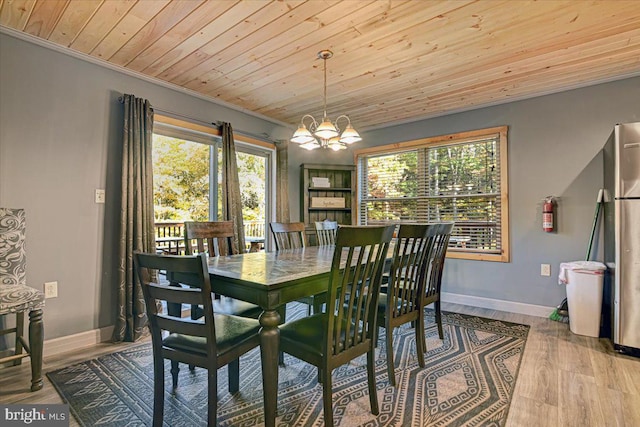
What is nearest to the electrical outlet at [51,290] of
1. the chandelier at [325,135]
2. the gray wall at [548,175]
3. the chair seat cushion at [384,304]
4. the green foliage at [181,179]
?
the green foliage at [181,179]

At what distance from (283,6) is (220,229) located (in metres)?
1.65

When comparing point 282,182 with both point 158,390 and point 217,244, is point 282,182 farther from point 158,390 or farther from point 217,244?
point 158,390

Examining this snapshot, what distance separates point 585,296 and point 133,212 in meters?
4.08

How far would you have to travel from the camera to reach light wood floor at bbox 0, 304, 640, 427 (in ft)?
5.53

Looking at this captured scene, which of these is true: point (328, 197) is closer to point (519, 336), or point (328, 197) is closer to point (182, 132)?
point (182, 132)

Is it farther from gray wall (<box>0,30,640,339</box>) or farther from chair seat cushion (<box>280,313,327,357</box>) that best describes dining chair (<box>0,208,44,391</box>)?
Answer: chair seat cushion (<box>280,313,327,357</box>)

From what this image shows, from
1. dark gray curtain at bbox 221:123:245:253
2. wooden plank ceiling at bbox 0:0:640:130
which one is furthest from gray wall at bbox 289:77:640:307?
dark gray curtain at bbox 221:123:245:253

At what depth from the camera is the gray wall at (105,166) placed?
7.77 feet

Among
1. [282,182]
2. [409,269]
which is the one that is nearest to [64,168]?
[282,182]

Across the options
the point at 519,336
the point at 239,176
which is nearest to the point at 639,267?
the point at 519,336

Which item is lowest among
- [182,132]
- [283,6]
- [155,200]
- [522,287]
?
[522,287]

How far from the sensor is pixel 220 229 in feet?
8.45

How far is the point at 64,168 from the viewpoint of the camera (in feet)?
8.32

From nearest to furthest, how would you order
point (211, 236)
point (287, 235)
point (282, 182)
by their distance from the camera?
point (211, 236) < point (287, 235) < point (282, 182)
